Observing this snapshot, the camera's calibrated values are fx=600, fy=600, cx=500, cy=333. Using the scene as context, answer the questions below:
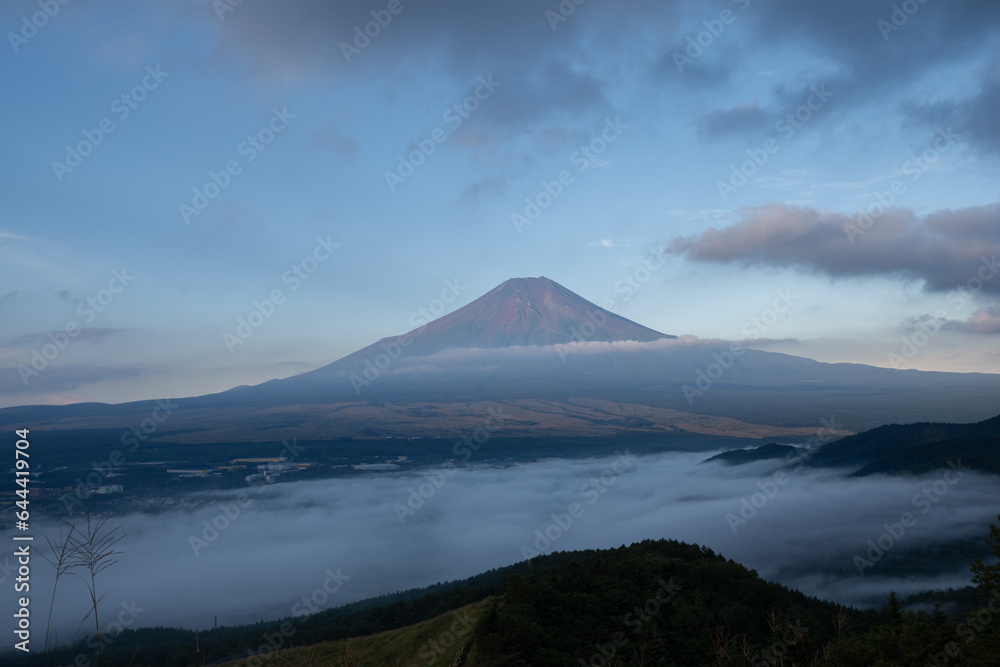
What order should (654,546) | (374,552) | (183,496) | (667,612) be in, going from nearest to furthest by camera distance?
(667,612) < (654,546) < (374,552) < (183,496)

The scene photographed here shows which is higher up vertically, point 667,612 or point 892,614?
point 892,614

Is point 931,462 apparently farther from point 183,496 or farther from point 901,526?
point 183,496

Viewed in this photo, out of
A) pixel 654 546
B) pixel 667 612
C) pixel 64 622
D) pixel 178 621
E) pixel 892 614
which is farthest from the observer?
pixel 64 622

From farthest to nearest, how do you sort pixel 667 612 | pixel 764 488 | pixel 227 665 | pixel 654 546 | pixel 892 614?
pixel 764 488 → pixel 654 546 → pixel 227 665 → pixel 667 612 → pixel 892 614

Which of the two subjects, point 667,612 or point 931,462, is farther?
point 931,462

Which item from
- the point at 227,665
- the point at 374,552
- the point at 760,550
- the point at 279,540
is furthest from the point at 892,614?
the point at 279,540

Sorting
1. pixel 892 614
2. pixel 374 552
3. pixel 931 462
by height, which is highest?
pixel 892 614

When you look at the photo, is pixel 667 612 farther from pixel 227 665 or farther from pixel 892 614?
pixel 227 665

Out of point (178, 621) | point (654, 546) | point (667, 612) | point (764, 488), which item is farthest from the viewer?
point (764, 488)

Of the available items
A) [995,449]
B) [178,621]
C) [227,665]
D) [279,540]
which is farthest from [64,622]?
[995,449]
